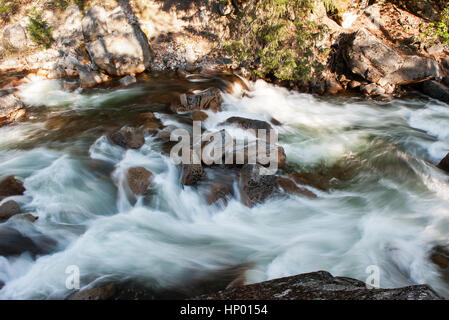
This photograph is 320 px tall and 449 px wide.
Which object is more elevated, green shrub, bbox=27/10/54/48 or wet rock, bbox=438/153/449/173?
green shrub, bbox=27/10/54/48

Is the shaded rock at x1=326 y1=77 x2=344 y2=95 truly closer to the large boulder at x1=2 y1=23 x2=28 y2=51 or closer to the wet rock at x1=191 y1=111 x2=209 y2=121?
the wet rock at x1=191 y1=111 x2=209 y2=121

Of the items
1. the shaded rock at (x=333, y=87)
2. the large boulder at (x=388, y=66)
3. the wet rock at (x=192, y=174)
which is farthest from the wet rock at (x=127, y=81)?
the large boulder at (x=388, y=66)

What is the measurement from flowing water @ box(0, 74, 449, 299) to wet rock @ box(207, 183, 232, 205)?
13 cm

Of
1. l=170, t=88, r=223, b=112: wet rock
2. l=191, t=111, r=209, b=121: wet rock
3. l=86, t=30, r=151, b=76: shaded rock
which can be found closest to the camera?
l=191, t=111, r=209, b=121: wet rock

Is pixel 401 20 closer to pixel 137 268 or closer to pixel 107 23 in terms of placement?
pixel 107 23

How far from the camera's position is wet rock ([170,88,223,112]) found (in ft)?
27.2

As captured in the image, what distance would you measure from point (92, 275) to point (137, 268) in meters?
0.59

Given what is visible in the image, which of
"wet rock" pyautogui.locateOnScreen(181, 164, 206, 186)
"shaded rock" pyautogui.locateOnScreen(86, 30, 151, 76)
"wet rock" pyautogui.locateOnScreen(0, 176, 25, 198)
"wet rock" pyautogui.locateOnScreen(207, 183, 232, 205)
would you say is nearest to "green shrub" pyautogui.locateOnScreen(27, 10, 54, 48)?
"shaded rock" pyautogui.locateOnScreen(86, 30, 151, 76)

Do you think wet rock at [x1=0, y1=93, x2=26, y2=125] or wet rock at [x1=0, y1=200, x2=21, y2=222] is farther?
wet rock at [x1=0, y1=93, x2=26, y2=125]

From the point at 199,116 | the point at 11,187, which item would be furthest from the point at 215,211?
the point at 11,187

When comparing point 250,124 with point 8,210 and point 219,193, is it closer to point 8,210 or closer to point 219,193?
point 219,193

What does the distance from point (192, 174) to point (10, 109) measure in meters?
6.06

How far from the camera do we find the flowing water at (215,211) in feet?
13.8

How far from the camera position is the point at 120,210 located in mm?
5359
